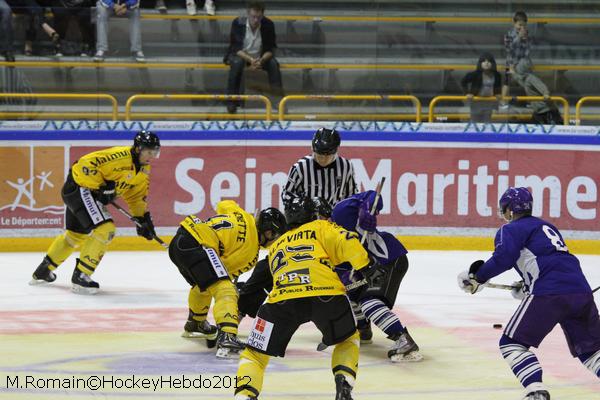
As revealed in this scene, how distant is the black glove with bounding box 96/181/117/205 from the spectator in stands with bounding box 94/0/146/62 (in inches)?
101

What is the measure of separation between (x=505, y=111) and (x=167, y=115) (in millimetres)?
3556

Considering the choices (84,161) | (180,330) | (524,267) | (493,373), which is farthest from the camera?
(84,161)

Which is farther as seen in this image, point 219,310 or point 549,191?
point 549,191

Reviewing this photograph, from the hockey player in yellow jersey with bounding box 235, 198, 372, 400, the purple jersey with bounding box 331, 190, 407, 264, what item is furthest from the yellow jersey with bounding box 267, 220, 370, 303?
the purple jersey with bounding box 331, 190, 407, 264

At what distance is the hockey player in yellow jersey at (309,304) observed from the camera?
554 cm

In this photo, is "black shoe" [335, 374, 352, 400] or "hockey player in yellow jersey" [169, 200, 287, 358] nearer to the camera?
"black shoe" [335, 374, 352, 400]

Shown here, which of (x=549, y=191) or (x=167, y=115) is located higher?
(x=167, y=115)

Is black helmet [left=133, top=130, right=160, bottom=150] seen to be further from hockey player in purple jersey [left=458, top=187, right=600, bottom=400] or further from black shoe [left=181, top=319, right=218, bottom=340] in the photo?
hockey player in purple jersey [left=458, top=187, right=600, bottom=400]

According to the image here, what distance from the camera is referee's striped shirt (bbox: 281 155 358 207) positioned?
8.10 meters

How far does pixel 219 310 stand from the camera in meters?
6.93

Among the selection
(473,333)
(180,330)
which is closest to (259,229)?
(180,330)

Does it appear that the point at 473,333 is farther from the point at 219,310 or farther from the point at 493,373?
the point at 219,310

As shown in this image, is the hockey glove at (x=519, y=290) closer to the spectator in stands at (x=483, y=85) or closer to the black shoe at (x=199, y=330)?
the black shoe at (x=199, y=330)

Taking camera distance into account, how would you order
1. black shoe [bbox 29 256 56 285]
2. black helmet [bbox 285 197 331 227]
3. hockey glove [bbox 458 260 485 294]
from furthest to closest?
black shoe [bbox 29 256 56 285] < hockey glove [bbox 458 260 485 294] < black helmet [bbox 285 197 331 227]
